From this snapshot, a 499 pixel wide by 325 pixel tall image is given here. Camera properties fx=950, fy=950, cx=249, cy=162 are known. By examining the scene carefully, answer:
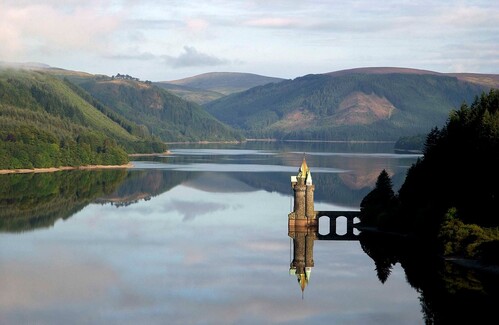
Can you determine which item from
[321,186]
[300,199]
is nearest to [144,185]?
[321,186]

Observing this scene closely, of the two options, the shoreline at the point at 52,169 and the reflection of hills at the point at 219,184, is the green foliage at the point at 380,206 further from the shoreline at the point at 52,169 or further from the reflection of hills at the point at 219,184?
the shoreline at the point at 52,169

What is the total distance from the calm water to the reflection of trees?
83 cm

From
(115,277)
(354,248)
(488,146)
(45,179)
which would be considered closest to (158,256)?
(115,277)

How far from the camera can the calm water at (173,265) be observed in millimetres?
50562

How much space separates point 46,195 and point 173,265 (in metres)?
54.7

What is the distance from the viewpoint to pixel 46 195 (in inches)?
4555

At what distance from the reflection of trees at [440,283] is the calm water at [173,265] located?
83cm

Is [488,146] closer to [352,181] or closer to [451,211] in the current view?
[451,211]

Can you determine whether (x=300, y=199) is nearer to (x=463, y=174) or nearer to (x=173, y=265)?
(x=463, y=174)

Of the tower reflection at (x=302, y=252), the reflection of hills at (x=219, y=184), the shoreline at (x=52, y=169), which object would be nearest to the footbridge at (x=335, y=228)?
the tower reflection at (x=302, y=252)

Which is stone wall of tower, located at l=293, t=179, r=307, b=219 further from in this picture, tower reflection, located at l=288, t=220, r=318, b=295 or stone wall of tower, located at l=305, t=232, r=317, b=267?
stone wall of tower, located at l=305, t=232, r=317, b=267

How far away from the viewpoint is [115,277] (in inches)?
2352

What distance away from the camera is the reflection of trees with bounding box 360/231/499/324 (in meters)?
50.1

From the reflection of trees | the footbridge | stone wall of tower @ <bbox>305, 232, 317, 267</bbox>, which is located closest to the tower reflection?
stone wall of tower @ <bbox>305, 232, 317, 267</bbox>
